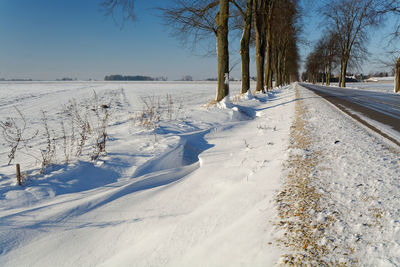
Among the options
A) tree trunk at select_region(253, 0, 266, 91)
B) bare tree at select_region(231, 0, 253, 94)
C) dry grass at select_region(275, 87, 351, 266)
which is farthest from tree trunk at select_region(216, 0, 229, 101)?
dry grass at select_region(275, 87, 351, 266)

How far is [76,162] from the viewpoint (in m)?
3.76

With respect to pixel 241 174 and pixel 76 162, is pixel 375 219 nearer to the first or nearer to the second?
pixel 241 174

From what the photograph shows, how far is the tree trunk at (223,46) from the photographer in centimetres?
954

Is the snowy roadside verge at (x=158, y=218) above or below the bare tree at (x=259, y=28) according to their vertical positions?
below

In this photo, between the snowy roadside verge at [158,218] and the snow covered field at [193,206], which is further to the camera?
the snowy roadside verge at [158,218]

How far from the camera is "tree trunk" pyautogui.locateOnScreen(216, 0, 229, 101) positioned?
31.3 feet

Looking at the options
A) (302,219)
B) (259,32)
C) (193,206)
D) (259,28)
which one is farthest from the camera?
(259,32)

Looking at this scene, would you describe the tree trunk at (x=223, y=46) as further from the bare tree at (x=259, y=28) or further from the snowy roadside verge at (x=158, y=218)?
the snowy roadside verge at (x=158, y=218)

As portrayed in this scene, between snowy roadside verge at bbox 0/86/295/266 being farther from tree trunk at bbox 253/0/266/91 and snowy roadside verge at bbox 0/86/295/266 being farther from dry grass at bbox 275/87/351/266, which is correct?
tree trunk at bbox 253/0/266/91

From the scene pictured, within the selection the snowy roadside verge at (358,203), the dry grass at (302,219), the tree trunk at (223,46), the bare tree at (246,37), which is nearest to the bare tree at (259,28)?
the bare tree at (246,37)

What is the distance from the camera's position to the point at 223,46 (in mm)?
9727

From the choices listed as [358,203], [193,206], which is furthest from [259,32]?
[358,203]

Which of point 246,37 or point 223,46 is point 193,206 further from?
point 246,37

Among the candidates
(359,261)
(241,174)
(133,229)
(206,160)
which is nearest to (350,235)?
(359,261)
